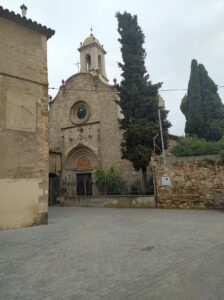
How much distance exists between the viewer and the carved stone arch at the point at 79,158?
2038 centimetres

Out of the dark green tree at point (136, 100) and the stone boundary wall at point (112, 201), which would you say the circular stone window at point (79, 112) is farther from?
the stone boundary wall at point (112, 201)

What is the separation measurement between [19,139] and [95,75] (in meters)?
13.2

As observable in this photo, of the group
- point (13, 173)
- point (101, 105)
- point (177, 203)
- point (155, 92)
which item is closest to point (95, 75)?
point (101, 105)

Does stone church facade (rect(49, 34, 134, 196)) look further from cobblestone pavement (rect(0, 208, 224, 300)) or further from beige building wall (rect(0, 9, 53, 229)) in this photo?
cobblestone pavement (rect(0, 208, 224, 300))

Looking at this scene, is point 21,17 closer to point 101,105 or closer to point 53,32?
point 53,32

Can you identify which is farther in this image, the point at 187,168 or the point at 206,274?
the point at 187,168

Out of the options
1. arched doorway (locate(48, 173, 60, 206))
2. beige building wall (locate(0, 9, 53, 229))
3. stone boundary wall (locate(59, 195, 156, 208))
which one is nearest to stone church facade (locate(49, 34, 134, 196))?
arched doorway (locate(48, 173, 60, 206))

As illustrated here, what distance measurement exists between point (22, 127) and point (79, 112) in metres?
13.0

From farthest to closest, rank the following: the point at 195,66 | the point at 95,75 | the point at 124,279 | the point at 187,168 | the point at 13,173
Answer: the point at 95,75, the point at 195,66, the point at 187,168, the point at 13,173, the point at 124,279

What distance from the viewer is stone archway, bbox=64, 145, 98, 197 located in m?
19.5

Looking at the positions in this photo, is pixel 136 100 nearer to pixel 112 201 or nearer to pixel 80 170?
pixel 112 201

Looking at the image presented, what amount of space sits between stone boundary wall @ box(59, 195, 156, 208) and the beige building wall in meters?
5.65

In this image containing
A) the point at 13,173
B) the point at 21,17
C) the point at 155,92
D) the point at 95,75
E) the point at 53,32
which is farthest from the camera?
the point at 95,75

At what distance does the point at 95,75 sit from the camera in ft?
67.7
